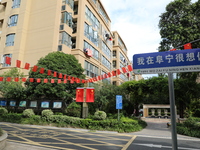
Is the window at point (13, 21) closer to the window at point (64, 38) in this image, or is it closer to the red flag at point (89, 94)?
the window at point (64, 38)

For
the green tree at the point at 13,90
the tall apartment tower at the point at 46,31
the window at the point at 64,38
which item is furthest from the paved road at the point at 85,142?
the window at the point at 64,38

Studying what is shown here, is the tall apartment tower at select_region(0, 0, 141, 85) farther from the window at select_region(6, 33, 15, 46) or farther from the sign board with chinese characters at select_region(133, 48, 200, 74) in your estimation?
the sign board with chinese characters at select_region(133, 48, 200, 74)

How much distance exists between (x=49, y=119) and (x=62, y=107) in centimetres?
178

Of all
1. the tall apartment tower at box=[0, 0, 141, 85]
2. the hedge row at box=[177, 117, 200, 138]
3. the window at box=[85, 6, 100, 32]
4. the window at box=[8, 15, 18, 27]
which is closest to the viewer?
the hedge row at box=[177, 117, 200, 138]

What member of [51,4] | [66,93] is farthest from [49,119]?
[51,4]

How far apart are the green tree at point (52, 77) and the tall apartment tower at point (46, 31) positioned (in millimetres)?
3468

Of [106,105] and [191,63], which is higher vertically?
[191,63]

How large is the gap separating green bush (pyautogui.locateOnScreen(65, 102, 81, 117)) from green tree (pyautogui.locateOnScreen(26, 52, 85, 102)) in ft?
4.42

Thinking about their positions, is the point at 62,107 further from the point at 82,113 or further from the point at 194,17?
the point at 194,17

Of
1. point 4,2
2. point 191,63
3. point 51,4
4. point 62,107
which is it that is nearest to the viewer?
point 191,63

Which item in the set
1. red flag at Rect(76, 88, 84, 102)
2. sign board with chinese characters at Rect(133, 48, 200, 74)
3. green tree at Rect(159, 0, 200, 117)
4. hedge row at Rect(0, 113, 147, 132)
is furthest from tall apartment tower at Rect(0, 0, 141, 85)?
sign board with chinese characters at Rect(133, 48, 200, 74)

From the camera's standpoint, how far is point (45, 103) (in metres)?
16.0

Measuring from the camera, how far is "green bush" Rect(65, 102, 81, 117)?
15.3 m

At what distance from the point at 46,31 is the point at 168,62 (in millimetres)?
20754
